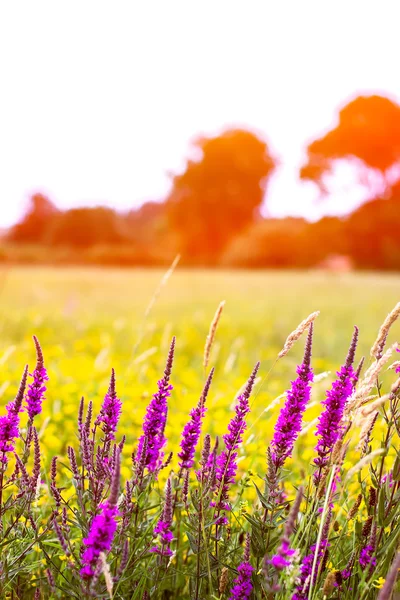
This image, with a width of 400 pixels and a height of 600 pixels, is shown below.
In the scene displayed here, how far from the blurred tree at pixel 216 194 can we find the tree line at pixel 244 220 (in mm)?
80

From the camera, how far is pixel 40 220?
49.0 m

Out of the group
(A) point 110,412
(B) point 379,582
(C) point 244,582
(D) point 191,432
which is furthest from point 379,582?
(A) point 110,412

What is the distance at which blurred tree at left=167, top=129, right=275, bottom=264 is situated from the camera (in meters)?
47.3

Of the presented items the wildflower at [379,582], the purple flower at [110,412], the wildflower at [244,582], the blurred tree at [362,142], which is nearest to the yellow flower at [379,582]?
the wildflower at [379,582]

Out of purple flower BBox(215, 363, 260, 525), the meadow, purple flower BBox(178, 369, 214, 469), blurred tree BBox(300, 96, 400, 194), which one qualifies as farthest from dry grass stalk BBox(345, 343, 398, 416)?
blurred tree BBox(300, 96, 400, 194)

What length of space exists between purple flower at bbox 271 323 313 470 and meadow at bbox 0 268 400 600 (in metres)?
0.11

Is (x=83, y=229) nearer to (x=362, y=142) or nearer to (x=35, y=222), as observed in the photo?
(x=35, y=222)

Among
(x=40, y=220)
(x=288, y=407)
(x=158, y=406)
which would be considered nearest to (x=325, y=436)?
(x=288, y=407)

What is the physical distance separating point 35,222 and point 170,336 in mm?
43173

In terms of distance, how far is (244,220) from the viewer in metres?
48.8

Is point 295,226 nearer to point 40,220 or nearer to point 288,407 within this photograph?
point 40,220

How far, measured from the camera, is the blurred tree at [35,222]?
47.7 metres

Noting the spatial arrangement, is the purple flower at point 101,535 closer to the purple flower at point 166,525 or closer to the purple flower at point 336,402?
the purple flower at point 166,525

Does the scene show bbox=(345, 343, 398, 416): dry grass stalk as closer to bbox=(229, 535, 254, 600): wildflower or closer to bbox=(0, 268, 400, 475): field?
bbox=(0, 268, 400, 475): field
